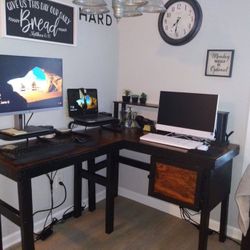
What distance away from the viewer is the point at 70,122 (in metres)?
2.57

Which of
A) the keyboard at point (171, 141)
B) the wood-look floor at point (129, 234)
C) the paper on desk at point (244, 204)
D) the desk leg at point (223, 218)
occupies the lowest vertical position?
the wood-look floor at point (129, 234)

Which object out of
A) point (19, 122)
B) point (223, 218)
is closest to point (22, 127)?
point (19, 122)

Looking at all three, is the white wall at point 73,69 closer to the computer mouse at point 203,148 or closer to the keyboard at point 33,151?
the keyboard at point 33,151

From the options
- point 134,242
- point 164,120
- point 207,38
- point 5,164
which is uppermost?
point 207,38

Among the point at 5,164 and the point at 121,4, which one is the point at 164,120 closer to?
the point at 121,4

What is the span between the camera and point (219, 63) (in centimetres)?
236

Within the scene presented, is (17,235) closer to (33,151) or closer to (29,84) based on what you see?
(33,151)

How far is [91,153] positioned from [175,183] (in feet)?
2.16

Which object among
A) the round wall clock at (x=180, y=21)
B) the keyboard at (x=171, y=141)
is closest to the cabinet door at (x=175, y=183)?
the keyboard at (x=171, y=141)

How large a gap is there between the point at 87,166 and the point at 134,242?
828mm

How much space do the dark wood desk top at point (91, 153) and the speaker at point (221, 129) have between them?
9 centimetres

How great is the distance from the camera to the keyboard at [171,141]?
7.00 feet

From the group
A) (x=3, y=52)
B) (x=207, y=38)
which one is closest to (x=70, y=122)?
(x=3, y=52)

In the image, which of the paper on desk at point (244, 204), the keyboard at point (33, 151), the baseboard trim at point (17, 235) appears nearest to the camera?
the keyboard at point (33, 151)
